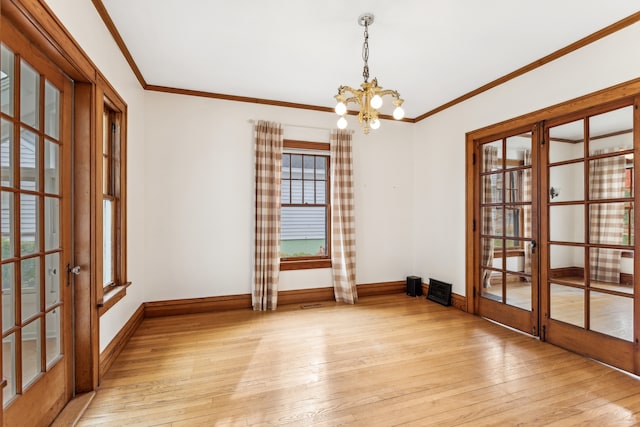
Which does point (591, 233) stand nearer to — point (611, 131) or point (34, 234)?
point (611, 131)

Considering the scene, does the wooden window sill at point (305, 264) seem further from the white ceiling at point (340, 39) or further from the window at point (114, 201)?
the white ceiling at point (340, 39)

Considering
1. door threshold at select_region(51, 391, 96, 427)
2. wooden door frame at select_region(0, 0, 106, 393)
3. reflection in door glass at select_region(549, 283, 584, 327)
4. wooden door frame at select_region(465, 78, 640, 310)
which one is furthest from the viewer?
reflection in door glass at select_region(549, 283, 584, 327)

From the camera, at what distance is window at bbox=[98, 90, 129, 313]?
286 cm

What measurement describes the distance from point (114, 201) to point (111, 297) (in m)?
→ 0.93

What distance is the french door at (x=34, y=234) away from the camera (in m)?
1.60

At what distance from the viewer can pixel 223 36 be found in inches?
112

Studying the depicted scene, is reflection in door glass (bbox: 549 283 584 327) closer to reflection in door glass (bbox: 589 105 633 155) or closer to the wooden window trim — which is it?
reflection in door glass (bbox: 589 105 633 155)

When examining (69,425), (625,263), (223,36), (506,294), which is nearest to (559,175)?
(625,263)

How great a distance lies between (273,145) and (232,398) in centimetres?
307

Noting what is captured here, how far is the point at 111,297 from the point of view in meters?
2.64

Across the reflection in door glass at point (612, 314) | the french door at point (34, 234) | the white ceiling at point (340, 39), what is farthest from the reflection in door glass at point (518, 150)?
the french door at point (34, 234)

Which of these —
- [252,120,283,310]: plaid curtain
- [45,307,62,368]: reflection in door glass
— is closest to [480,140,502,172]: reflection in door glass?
[252,120,283,310]: plaid curtain

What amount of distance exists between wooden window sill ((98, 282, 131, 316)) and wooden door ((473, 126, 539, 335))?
4.08 meters

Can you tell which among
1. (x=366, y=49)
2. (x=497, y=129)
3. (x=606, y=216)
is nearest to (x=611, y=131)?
(x=606, y=216)
